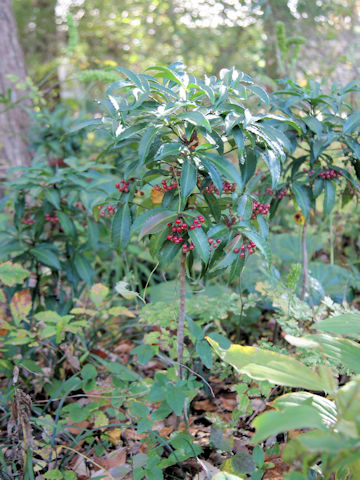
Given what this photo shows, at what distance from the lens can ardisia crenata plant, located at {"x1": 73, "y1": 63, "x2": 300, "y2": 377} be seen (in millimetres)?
1119

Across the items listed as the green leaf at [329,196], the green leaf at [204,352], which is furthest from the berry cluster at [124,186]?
the green leaf at [329,196]

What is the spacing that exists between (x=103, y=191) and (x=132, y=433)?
40.4 inches

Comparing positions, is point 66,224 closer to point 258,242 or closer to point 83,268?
point 83,268

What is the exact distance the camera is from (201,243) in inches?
45.2

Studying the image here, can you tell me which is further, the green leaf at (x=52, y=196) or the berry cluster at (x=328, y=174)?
the green leaf at (x=52, y=196)

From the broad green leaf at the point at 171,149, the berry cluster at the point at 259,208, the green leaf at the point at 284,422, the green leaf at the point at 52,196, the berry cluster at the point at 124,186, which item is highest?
the broad green leaf at the point at 171,149

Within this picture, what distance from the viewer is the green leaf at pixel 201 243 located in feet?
3.75

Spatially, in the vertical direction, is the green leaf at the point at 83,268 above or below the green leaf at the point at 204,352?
above

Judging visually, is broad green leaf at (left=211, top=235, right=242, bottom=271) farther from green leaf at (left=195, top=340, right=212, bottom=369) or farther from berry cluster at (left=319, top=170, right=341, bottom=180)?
berry cluster at (left=319, top=170, right=341, bottom=180)

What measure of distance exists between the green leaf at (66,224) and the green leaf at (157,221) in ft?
2.33

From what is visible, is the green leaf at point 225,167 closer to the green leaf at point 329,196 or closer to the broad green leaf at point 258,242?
the broad green leaf at point 258,242

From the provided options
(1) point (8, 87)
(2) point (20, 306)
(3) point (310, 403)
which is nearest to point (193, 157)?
(3) point (310, 403)

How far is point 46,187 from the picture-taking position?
5.70ft

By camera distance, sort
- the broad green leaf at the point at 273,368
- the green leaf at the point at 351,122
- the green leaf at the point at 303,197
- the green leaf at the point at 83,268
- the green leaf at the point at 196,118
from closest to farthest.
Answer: the broad green leaf at the point at 273,368 → the green leaf at the point at 196,118 → the green leaf at the point at 351,122 → the green leaf at the point at 303,197 → the green leaf at the point at 83,268
